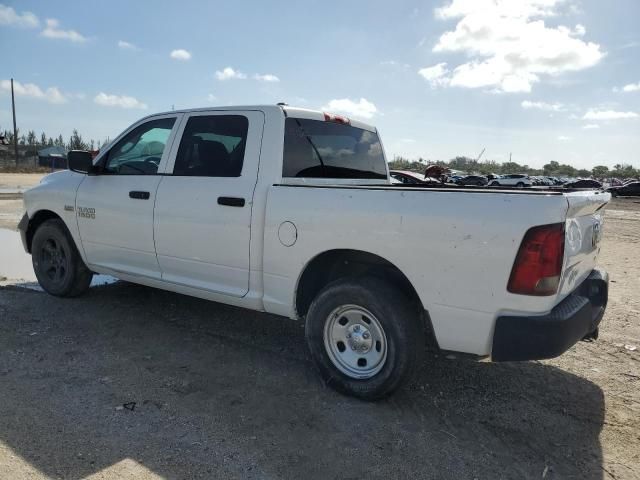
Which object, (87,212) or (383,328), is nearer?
(383,328)

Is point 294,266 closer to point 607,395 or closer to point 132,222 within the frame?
point 132,222

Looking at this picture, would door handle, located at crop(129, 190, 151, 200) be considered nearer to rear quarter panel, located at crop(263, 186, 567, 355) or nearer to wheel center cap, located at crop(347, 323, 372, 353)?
rear quarter panel, located at crop(263, 186, 567, 355)

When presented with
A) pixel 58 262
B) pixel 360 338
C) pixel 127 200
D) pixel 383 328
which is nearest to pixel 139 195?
pixel 127 200

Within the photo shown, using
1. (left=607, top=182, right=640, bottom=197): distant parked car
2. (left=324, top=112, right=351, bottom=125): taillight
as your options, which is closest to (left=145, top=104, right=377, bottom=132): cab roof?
(left=324, top=112, right=351, bottom=125): taillight

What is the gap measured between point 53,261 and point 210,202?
8.39ft

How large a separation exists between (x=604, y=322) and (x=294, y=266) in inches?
140

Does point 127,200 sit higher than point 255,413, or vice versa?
point 127,200

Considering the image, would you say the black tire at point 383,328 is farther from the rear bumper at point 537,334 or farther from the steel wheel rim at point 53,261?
the steel wheel rim at point 53,261

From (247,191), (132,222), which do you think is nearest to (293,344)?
(247,191)

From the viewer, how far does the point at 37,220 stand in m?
5.55

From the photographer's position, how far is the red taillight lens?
262cm

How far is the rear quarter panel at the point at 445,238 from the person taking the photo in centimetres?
269

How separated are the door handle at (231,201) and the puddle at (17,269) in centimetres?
298

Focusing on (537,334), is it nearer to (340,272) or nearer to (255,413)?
(340,272)
